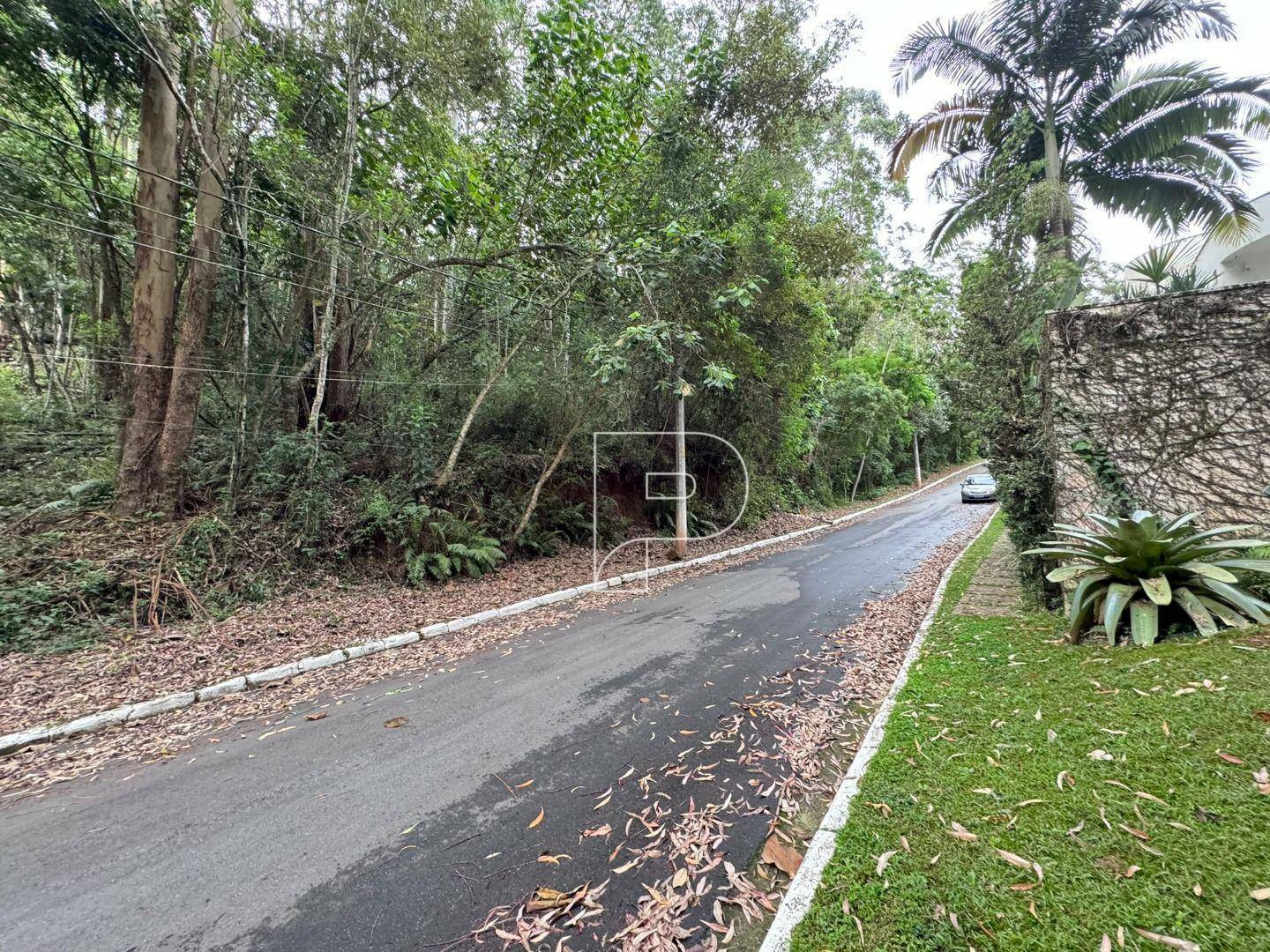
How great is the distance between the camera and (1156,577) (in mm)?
3457

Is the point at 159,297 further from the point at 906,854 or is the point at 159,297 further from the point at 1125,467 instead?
the point at 1125,467

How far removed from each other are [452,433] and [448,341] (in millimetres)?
1619

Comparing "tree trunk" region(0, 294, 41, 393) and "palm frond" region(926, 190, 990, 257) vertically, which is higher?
"palm frond" region(926, 190, 990, 257)

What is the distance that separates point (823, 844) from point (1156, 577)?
10.6 ft

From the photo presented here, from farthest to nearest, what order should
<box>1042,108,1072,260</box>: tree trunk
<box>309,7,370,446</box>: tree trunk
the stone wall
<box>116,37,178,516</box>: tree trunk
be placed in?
<box>1042,108,1072,260</box>: tree trunk < <box>309,7,370,446</box>: tree trunk < <box>116,37,178,516</box>: tree trunk < the stone wall

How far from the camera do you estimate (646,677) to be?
426 centimetres

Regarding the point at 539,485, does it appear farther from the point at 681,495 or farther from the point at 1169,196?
the point at 1169,196

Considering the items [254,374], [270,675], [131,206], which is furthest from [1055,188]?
[131,206]

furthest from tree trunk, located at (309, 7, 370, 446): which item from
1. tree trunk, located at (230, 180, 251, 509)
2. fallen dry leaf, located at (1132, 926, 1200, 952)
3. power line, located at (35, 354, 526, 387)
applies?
fallen dry leaf, located at (1132, 926, 1200, 952)

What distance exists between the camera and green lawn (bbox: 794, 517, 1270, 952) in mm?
1577

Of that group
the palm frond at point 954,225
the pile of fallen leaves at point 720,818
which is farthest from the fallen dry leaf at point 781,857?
the palm frond at point 954,225

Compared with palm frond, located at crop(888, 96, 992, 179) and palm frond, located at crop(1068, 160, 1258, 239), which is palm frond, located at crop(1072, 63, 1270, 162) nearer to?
palm frond, located at crop(1068, 160, 1258, 239)

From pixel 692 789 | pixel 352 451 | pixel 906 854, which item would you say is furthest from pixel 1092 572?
pixel 352 451

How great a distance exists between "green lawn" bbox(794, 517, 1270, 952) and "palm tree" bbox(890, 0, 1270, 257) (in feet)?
25.4
